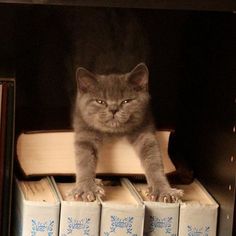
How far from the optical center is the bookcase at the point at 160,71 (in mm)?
851

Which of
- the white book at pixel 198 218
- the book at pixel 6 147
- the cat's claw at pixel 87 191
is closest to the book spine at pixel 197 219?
the white book at pixel 198 218

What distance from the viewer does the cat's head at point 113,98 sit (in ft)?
2.60

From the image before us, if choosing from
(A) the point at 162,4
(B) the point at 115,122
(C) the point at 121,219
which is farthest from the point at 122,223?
(A) the point at 162,4

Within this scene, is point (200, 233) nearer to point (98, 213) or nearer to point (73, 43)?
Result: point (98, 213)

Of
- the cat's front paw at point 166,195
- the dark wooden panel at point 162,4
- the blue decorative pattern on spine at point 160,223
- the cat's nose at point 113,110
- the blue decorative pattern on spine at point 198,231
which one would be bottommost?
the blue decorative pattern on spine at point 198,231

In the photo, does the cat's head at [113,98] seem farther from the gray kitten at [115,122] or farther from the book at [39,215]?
the book at [39,215]

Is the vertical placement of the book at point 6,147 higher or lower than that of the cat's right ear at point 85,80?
lower

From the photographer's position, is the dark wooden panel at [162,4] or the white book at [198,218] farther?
the white book at [198,218]

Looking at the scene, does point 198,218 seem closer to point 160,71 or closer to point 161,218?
point 161,218

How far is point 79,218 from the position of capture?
74cm

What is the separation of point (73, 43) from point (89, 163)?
0.65 feet

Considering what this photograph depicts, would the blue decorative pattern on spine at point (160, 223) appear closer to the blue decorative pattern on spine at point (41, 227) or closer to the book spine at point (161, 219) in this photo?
the book spine at point (161, 219)

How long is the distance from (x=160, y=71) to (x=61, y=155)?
8.8 inches

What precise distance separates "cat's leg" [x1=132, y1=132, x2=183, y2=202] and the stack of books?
0.01m
